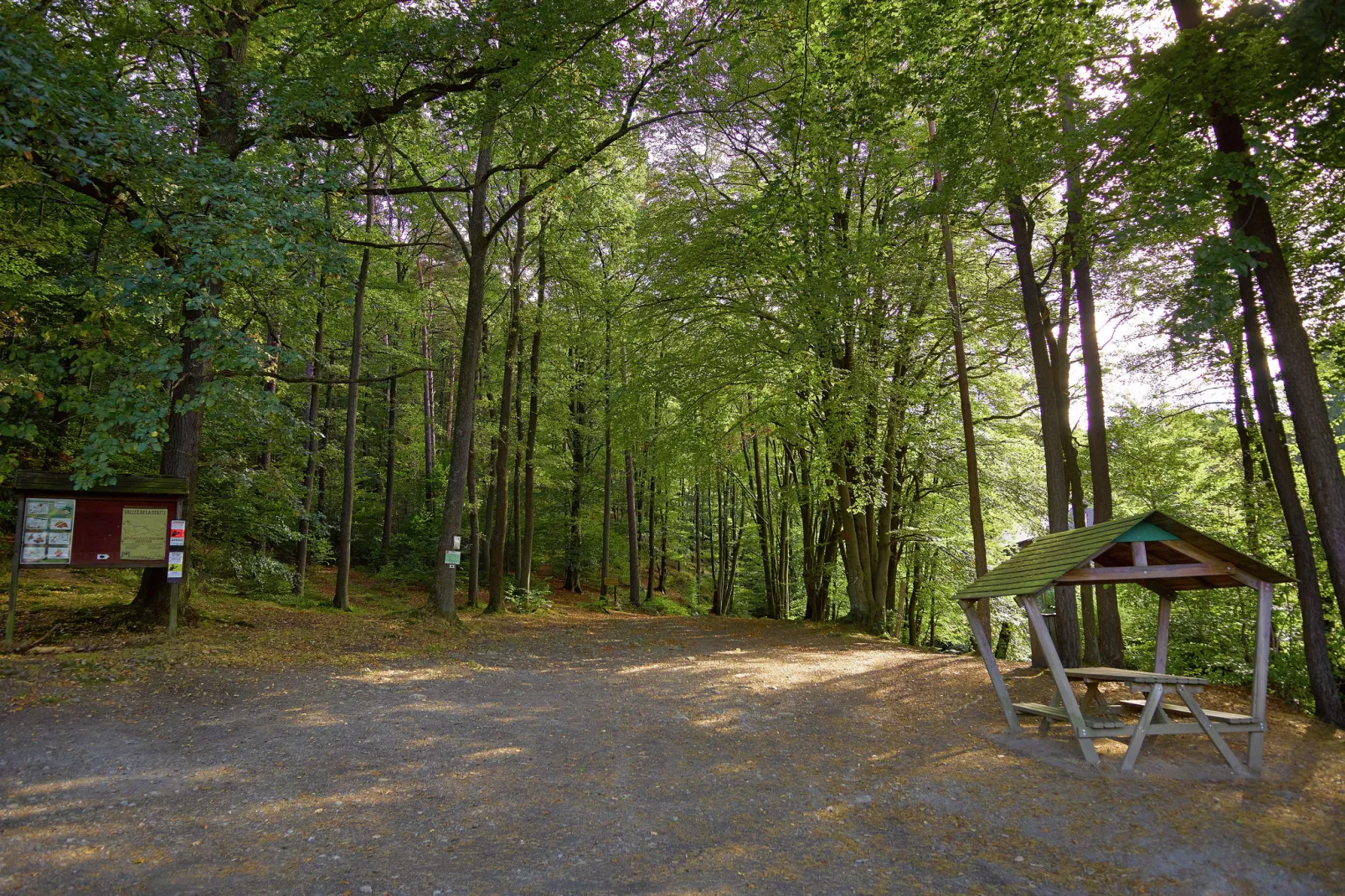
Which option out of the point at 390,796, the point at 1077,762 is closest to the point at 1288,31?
the point at 1077,762

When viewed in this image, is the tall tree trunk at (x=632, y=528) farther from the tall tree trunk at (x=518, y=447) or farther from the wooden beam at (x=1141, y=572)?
the wooden beam at (x=1141, y=572)

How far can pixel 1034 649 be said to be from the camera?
1061 cm

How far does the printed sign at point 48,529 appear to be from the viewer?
783 centimetres

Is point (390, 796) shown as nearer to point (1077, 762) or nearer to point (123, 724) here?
point (123, 724)

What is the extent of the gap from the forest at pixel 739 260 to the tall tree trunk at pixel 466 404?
8 cm

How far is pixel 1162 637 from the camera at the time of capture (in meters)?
7.31

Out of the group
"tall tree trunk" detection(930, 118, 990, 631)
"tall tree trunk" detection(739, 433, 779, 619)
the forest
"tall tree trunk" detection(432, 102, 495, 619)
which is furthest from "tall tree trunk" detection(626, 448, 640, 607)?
A: "tall tree trunk" detection(930, 118, 990, 631)

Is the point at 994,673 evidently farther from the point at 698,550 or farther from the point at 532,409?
the point at 698,550

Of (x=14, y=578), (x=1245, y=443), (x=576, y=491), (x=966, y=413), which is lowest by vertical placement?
(x=14, y=578)

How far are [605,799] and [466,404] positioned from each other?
9.59 meters

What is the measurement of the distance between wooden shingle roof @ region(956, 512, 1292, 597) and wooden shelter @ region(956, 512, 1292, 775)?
1cm

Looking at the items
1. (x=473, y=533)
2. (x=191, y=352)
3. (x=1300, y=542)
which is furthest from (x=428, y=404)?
(x=1300, y=542)

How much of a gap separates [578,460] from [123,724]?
71.5 ft

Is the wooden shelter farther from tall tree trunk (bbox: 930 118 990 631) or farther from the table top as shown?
tall tree trunk (bbox: 930 118 990 631)
